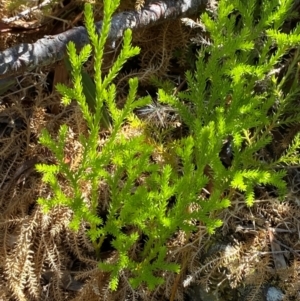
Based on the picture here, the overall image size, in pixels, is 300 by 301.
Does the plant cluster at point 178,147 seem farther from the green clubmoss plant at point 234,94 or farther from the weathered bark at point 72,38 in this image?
the weathered bark at point 72,38

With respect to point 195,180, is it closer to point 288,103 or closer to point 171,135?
point 171,135

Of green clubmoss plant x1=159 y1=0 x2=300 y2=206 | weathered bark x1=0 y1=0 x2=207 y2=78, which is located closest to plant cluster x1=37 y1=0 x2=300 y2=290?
green clubmoss plant x1=159 y1=0 x2=300 y2=206

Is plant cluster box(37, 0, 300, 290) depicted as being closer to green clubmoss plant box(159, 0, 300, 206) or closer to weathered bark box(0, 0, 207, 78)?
green clubmoss plant box(159, 0, 300, 206)

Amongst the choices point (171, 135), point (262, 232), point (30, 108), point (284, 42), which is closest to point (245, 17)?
point (284, 42)

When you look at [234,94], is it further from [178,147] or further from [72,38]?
[72,38]

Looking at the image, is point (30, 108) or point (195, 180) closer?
point (195, 180)

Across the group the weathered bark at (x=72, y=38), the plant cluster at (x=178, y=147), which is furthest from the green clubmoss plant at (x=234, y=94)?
the weathered bark at (x=72, y=38)

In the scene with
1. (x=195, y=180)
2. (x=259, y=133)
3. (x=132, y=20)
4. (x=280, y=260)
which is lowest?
(x=280, y=260)

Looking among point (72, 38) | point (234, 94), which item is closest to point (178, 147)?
point (234, 94)
